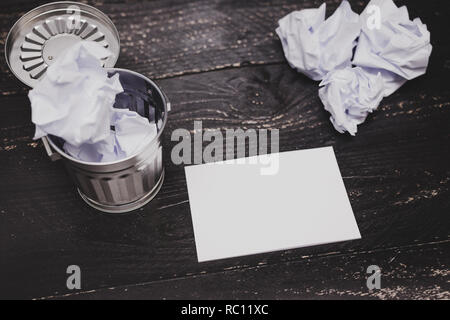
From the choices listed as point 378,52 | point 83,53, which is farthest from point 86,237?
point 378,52

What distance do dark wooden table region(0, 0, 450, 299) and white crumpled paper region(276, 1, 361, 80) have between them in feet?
0.09

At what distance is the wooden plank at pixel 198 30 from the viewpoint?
29.5 inches

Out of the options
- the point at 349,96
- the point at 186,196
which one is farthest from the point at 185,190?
the point at 349,96

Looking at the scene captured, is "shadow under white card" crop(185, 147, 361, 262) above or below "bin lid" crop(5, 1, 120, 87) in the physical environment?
below

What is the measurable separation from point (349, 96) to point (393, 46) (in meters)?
0.10

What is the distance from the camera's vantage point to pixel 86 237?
0.63m

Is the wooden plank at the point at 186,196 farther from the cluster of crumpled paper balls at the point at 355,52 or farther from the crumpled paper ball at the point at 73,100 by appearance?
the crumpled paper ball at the point at 73,100

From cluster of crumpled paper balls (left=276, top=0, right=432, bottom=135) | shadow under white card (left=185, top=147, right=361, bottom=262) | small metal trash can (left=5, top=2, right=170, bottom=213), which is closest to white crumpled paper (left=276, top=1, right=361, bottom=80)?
cluster of crumpled paper balls (left=276, top=0, right=432, bottom=135)

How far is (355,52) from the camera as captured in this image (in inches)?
29.2

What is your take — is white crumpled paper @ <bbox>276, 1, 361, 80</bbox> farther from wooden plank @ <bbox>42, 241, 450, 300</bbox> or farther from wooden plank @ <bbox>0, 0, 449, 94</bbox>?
wooden plank @ <bbox>42, 241, 450, 300</bbox>

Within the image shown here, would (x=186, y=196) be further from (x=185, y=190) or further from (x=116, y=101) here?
(x=116, y=101)

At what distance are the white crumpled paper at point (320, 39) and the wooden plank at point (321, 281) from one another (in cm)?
26

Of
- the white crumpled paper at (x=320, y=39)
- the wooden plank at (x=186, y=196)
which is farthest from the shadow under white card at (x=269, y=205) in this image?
the white crumpled paper at (x=320, y=39)

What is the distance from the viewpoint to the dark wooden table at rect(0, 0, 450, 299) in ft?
2.03
